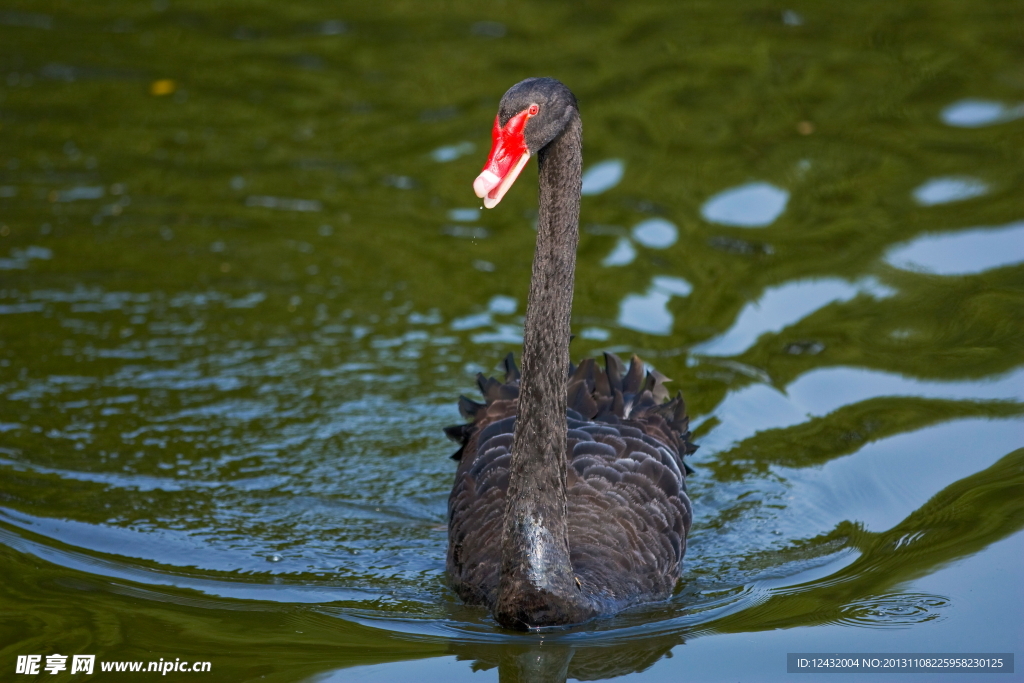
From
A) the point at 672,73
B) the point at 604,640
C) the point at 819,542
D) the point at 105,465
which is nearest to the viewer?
the point at 604,640

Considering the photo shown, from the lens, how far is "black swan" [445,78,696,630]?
4984mm

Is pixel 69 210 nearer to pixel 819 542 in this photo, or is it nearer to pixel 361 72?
pixel 361 72

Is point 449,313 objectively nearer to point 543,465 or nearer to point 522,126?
point 543,465

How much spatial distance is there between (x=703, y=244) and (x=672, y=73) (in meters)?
3.05

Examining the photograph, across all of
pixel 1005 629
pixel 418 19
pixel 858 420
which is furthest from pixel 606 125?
pixel 1005 629

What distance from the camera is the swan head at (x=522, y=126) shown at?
15.3 ft

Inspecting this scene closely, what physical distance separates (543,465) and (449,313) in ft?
11.5

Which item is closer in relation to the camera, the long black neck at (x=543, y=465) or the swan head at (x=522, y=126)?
the swan head at (x=522, y=126)

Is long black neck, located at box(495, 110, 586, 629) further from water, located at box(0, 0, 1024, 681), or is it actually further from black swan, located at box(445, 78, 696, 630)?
water, located at box(0, 0, 1024, 681)

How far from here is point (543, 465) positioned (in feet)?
17.2

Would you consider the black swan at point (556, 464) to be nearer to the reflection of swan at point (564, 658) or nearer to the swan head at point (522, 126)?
the swan head at point (522, 126)

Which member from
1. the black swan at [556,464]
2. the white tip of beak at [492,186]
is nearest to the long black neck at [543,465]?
the black swan at [556,464]

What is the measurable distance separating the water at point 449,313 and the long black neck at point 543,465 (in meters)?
0.18

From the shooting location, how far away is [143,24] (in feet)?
42.7
